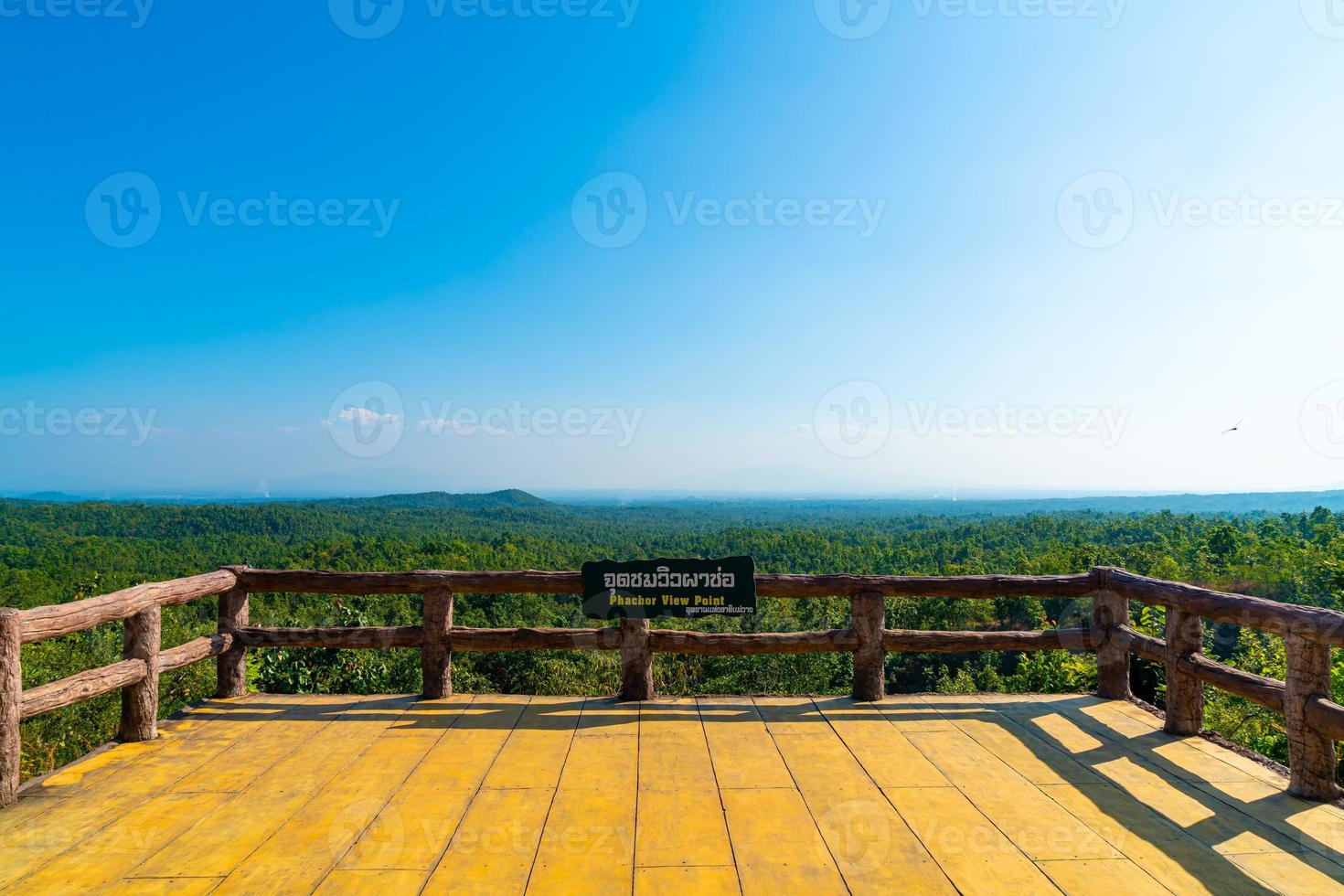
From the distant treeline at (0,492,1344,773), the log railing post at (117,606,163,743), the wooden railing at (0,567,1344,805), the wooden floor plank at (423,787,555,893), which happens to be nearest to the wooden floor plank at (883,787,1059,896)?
the wooden railing at (0,567,1344,805)

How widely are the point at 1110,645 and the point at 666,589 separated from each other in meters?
3.60

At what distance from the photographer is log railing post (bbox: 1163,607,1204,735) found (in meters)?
4.57

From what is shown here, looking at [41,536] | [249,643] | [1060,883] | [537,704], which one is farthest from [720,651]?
[41,536]

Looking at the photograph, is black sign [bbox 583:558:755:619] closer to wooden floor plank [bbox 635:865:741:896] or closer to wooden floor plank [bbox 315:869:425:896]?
wooden floor plank [bbox 635:865:741:896]

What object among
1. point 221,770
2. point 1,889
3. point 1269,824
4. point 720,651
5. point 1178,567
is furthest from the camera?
point 1178,567

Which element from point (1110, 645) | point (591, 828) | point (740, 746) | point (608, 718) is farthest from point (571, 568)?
point (591, 828)

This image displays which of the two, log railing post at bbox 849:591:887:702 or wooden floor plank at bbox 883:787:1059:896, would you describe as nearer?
wooden floor plank at bbox 883:787:1059:896

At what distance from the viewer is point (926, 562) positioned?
6219 centimetres

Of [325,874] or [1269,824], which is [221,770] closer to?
[325,874]

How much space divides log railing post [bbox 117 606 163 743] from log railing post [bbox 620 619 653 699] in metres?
3.19

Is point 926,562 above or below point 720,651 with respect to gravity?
below

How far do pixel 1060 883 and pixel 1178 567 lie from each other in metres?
46.7

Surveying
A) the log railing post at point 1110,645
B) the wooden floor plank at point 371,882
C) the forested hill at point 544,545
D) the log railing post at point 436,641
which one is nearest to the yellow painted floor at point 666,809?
the wooden floor plank at point 371,882

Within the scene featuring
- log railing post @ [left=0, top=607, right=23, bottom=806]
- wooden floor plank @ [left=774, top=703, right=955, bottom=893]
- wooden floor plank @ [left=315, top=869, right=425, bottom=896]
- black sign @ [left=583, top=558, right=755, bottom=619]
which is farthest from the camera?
black sign @ [left=583, top=558, right=755, bottom=619]
